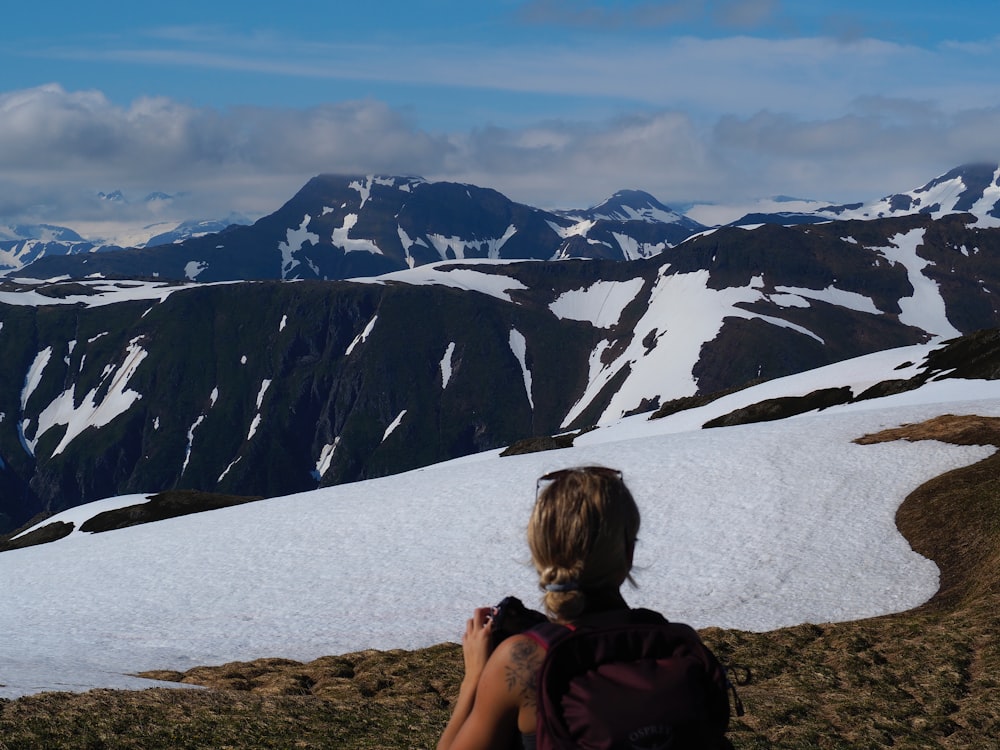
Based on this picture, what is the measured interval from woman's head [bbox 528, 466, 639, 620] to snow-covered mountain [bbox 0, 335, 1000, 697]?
58.1 feet

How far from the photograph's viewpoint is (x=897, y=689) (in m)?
19.3

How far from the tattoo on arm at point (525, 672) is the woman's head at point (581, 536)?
1.26ft

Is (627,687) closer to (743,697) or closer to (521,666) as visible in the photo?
(521,666)

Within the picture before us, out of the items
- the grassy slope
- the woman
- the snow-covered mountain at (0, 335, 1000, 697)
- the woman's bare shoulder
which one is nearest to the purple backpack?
the woman's bare shoulder

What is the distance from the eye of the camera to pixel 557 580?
19.4 ft

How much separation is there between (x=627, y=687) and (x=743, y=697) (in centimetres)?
1566

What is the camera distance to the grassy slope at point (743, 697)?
52.1 ft

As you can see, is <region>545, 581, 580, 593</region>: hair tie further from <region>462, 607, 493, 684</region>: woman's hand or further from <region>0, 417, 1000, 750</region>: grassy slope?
<region>0, 417, 1000, 750</region>: grassy slope

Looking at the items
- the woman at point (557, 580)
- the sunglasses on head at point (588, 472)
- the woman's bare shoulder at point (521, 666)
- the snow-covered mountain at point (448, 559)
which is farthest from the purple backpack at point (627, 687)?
the snow-covered mountain at point (448, 559)

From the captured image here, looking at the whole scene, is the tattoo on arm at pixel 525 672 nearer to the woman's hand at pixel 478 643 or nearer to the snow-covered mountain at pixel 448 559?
the woman's hand at pixel 478 643

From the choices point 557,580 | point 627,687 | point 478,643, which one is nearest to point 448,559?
point 478,643

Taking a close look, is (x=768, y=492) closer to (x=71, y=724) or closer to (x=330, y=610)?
(x=330, y=610)

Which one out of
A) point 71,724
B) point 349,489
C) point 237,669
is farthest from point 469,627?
point 349,489

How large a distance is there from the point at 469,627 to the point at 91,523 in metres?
102
